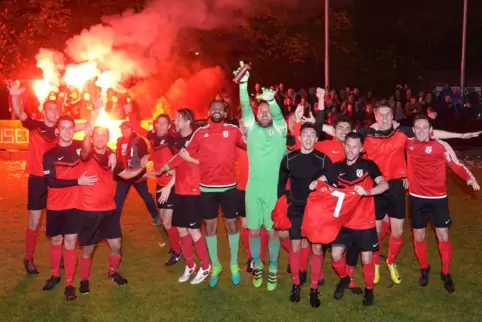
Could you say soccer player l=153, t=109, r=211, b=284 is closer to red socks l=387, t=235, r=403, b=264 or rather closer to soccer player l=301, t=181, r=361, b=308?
soccer player l=301, t=181, r=361, b=308

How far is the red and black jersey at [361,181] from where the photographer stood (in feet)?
21.9

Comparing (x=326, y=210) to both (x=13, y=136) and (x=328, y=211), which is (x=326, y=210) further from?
(x=13, y=136)

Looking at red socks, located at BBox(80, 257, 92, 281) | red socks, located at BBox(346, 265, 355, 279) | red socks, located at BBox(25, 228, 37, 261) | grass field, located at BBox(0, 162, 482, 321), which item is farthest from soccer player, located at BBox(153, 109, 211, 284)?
red socks, located at BBox(25, 228, 37, 261)

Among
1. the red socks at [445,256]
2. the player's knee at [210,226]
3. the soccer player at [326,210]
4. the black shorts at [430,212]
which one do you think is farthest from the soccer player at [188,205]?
the red socks at [445,256]

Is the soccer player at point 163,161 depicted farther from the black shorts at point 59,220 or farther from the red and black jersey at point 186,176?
the black shorts at point 59,220

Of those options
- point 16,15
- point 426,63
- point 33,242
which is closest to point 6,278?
point 33,242

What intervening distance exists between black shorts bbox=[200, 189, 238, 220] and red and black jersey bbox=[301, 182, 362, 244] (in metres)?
1.21

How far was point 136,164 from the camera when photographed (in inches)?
350

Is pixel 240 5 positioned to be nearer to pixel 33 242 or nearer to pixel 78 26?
pixel 78 26

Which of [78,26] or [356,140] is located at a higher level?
[78,26]

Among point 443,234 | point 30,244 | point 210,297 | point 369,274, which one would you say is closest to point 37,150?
point 30,244

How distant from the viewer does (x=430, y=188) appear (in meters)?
7.51

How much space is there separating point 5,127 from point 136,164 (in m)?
13.7

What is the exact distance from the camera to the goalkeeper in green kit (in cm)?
736
